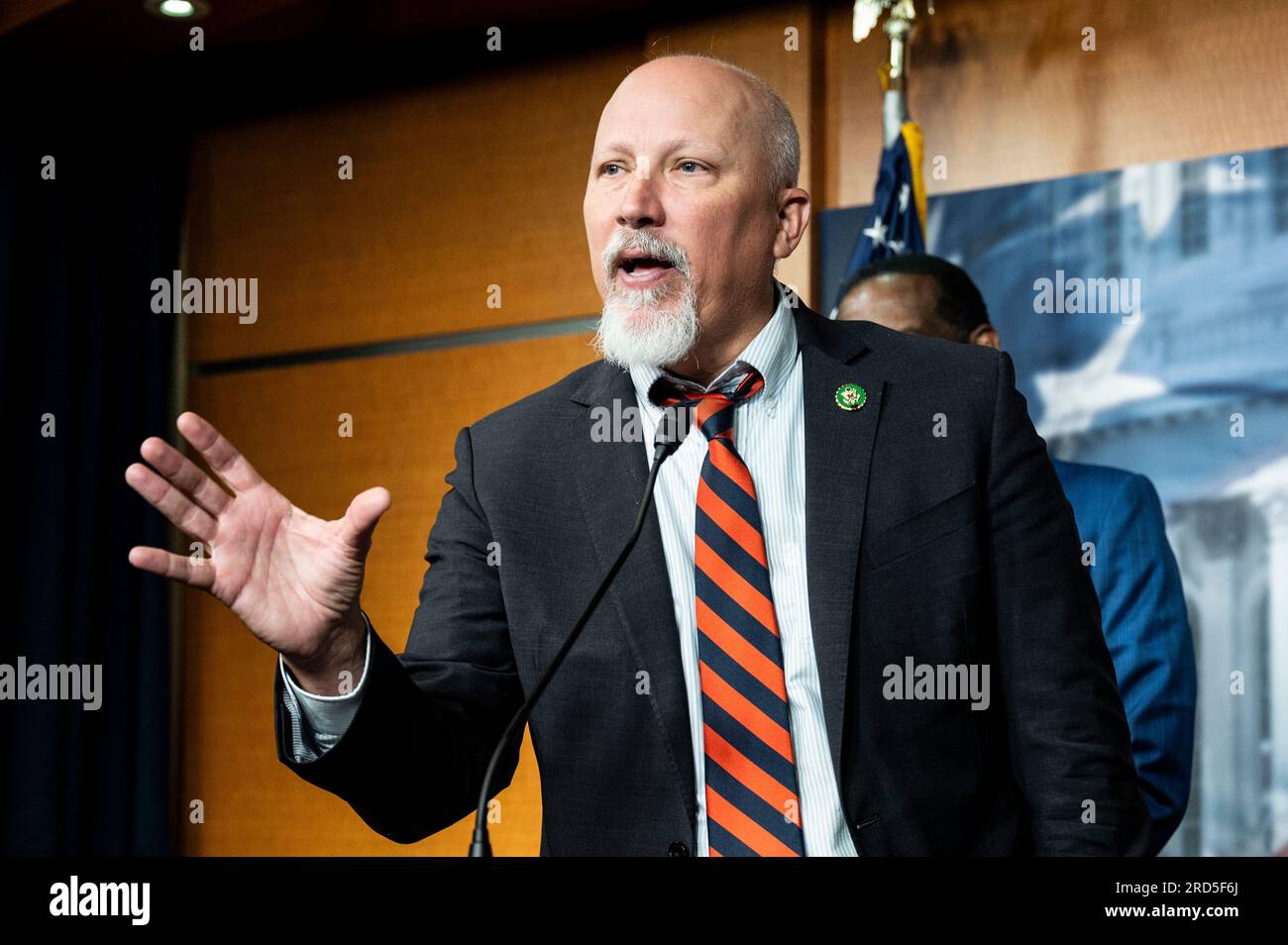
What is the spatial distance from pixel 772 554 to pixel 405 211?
11.1 feet

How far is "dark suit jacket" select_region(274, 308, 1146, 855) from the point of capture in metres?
1.42

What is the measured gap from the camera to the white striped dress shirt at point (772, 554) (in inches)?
55.1

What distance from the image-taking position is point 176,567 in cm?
121

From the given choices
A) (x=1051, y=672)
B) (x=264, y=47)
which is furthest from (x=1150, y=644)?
(x=264, y=47)

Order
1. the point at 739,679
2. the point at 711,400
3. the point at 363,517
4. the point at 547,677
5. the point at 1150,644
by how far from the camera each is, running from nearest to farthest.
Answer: the point at 547,677
the point at 363,517
the point at 739,679
the point at 711,400
the point at 1150,644

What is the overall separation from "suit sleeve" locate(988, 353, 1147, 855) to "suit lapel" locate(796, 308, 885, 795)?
0.15 meters

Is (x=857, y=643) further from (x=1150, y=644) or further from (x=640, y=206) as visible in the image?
(x=1150, y=644)

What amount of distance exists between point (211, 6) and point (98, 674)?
2116 millimetres

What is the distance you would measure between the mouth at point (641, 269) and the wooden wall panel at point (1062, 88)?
90.3 inches

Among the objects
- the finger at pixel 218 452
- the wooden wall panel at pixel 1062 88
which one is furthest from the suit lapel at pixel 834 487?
the wooden wall panel at pixel 1062 88

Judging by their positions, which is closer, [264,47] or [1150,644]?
[1150,644]

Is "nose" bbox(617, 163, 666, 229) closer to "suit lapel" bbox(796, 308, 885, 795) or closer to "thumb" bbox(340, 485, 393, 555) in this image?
"suit lapel" bbox(796, 308, 885, 795)

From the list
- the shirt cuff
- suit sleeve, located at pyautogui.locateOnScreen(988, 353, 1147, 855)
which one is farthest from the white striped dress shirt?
suit sleeve, located at pyautogui.locateOnScreen(988, 353, 1147, 855)
